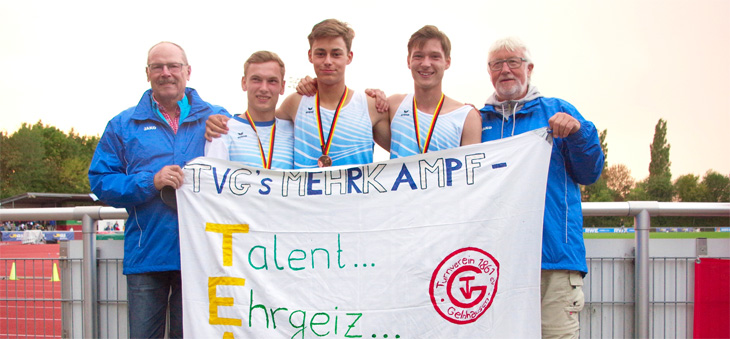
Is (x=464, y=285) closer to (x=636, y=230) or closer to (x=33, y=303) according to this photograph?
(x=636, y=230)

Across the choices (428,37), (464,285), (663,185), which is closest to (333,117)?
(428,37)

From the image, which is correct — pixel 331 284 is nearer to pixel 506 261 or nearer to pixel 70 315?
pixel 506 261

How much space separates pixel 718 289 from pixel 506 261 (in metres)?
1.97

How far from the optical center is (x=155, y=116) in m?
3.93

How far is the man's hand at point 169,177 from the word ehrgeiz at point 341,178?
0.34 ft

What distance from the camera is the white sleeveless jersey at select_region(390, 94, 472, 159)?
371cm

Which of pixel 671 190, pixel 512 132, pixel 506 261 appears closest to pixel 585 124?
pixel 512 132

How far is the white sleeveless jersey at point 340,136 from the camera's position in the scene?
12.3 ft

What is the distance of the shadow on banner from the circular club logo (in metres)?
1.94

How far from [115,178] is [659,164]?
73.4m

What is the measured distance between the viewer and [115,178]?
3.75 meters

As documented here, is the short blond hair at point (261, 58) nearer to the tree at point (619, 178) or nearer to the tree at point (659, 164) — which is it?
the tree at point (659, 164)

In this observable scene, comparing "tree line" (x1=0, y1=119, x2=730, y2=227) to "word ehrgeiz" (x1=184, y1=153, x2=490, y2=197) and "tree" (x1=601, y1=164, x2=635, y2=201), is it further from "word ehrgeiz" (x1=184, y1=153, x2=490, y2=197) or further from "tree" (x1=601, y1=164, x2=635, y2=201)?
"word ehrgeiz" (x1=184, y1=153, x2=490, y2=197)

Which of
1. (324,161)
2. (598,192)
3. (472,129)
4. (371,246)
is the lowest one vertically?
(598,192)
